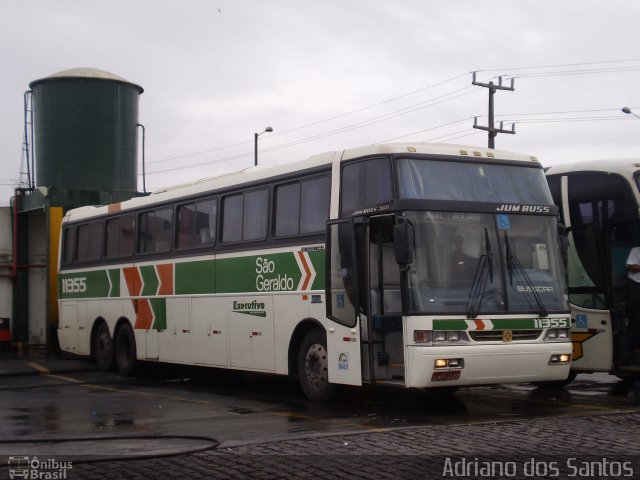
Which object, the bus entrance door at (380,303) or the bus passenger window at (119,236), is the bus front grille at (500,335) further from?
the bus passenger window at (119,236)

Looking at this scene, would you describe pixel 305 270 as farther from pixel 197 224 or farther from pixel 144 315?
pixel 144 315

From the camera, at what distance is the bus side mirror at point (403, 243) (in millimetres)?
11516

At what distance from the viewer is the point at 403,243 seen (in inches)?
453

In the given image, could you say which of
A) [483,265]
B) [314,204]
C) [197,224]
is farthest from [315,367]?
[197,224]

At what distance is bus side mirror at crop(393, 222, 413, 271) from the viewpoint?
37.8 ft

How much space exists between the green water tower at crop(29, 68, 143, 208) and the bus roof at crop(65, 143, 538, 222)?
7.25 metres

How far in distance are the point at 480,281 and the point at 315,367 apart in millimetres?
2928

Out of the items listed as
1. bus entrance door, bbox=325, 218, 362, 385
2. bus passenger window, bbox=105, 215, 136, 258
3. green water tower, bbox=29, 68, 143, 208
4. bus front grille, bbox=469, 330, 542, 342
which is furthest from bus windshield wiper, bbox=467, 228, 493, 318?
green water tower, bbox=29, 68, 143, 208

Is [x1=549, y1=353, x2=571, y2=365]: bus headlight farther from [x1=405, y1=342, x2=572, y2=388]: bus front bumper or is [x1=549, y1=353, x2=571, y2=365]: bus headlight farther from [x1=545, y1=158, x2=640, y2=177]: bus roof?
[x1=545, y1=158, x2=640, y2=177]: bus roof

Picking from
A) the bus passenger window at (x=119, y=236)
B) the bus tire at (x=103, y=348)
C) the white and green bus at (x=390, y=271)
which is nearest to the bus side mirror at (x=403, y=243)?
the white and green bus at (x=390, y=271)

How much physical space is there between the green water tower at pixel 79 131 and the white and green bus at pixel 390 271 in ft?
35.7

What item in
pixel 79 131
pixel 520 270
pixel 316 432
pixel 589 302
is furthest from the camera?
pixel 79 131

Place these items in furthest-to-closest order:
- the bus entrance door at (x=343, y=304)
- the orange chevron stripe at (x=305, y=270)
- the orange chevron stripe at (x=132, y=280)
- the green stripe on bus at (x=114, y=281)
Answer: the green stripe on bus at (x=114, y=281)
the orange chevron stripe at (x=132, y=280)
the orange chevron stripe at (x=305, y=270)
the bus entrance door at (x=343, y=304)

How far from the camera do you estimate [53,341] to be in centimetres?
2364
